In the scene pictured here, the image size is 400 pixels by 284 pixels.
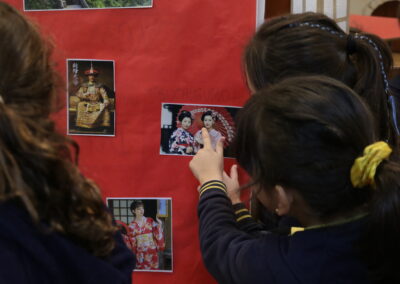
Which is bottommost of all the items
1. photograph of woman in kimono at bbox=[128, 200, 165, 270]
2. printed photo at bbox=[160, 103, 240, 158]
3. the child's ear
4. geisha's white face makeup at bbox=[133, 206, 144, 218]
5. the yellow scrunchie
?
photograph of woman in kimono at bbox=[128, 200, 165, 270]

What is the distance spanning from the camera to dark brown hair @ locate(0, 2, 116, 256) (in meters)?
0.56

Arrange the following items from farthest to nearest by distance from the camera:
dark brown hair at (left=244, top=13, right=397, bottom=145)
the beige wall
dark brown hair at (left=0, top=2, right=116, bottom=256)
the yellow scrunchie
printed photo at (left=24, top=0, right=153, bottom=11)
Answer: the beige wall
printed photo at (left=24, top=0, right=153, bottom=11)
dark brown hair at (left=244, top=13, right=397, bottom=145)
the yellow scrunchie
dark brown hair at (left=0, top=2, right=116, bottom=256)

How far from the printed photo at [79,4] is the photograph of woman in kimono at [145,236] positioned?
433 millimetres

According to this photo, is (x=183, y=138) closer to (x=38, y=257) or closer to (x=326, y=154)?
(x=326, y=154)

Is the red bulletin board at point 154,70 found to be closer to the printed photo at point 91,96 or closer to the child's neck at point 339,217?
the printed photo at point 91,96

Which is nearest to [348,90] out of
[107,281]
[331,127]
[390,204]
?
[331,127]

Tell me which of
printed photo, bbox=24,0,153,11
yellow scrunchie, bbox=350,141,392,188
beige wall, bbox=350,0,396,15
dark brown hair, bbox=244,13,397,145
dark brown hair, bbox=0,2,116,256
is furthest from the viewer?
beige wall, bbox=350,0,396,15

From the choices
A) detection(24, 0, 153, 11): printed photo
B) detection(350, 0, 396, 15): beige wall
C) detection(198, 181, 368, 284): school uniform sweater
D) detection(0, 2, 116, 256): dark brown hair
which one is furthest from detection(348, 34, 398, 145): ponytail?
detection(350, 0, 396, 15): beige wall

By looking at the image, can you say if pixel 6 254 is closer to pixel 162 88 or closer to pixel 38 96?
pixel 38 96

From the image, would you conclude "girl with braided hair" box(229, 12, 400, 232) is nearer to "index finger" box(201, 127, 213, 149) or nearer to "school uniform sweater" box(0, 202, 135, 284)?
"index finger" box(201, 127, 213, 149)

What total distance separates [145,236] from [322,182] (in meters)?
0.48

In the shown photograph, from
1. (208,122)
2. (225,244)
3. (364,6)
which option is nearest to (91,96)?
(208,122)

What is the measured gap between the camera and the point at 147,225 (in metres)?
1.05

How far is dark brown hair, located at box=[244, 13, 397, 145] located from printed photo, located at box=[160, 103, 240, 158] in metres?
0.13
